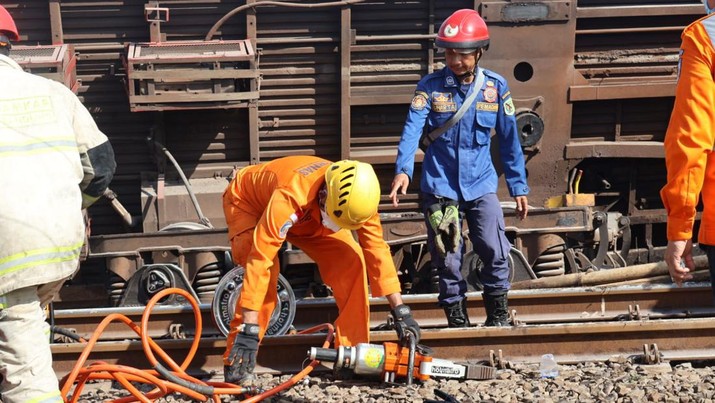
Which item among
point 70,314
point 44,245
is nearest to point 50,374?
point 44,245

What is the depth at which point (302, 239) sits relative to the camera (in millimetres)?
6047

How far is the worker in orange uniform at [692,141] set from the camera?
393cm

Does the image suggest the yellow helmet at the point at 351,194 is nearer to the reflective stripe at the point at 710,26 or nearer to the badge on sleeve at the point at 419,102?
the badge on sleeve at the point at 419,102

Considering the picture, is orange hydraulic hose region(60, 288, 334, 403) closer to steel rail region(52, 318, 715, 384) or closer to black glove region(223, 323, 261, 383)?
black glove region(223, 323, 261, 383)

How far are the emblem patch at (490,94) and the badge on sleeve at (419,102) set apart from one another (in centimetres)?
42

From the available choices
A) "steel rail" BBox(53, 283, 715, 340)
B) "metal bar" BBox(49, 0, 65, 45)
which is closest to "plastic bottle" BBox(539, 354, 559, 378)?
"steel rail" BBox(53, 283, 715, 340)

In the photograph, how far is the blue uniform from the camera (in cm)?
647

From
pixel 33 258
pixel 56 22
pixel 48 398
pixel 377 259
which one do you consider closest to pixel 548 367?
pixel 377 259

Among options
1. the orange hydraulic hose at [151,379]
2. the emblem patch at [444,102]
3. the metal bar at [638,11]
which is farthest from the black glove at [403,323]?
the metal bar at [638,11]

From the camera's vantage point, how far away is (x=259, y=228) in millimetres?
5383

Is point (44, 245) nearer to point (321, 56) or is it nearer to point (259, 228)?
point (259, 228)

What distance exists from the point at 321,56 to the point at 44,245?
5.14 m

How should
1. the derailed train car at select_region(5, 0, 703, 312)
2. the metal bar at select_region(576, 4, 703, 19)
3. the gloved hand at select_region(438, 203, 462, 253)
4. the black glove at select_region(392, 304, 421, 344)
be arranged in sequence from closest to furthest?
the black glove at select_region(392, 304, 421, 344) → the gloved hand at select_region(438, 203, 462, 253) → the derailed train car at select_region(5, 0, 703, 312) → the metal bar at select_region(576, 4, 703, 19)

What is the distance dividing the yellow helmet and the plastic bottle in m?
1.57
